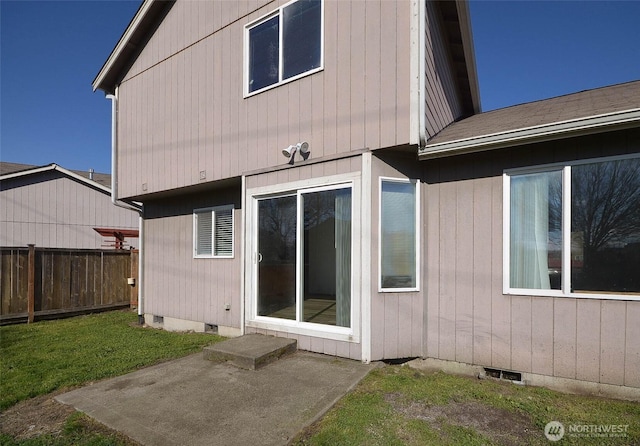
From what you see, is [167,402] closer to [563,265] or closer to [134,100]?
[563,265]

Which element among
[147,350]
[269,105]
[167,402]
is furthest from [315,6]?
[147,350]

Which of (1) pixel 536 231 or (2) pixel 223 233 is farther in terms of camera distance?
(2) pixel 223 233

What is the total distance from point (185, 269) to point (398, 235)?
515cm

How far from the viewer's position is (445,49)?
6.58 metres

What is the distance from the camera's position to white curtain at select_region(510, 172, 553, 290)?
13.9 feet

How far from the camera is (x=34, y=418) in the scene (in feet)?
11.9

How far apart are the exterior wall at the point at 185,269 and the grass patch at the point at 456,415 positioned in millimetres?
3517

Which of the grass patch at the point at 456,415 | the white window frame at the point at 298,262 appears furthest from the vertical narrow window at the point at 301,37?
the grass patch at the point at 456,415

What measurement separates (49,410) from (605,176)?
6378mm

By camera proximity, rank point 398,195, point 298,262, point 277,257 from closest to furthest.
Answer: point 398,195 → point 298,262 → point 277,257

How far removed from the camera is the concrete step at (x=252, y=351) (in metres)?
4.60

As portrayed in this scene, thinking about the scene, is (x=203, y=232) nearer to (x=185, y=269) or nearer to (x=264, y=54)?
(x=185, y=269)

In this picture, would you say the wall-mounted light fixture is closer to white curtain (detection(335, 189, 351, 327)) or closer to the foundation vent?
white curtain (detection(335, 189, 351, 327))

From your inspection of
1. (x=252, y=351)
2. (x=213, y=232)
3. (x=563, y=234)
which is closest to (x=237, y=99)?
(x=213, y=232)
